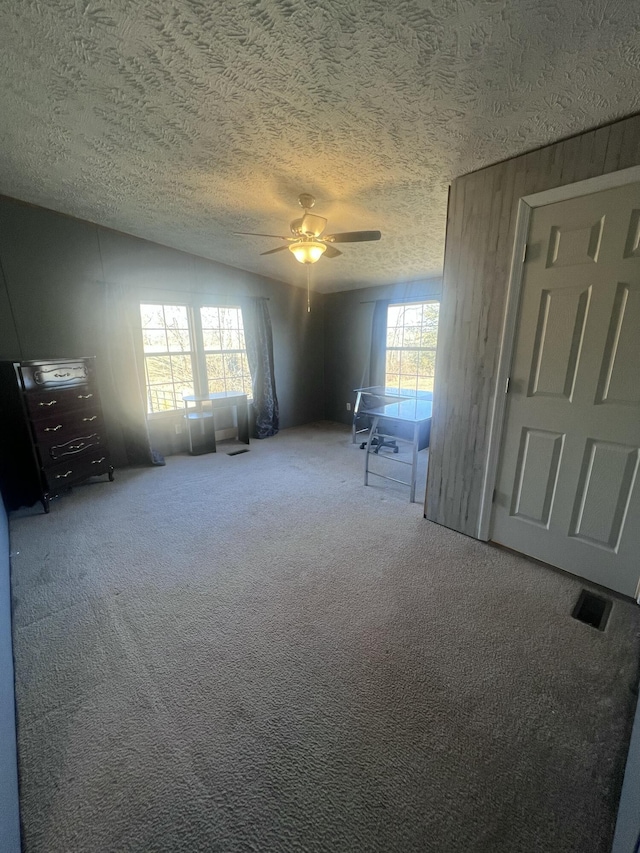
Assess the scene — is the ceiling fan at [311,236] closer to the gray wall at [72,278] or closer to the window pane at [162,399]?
the gray wall at [72,278]

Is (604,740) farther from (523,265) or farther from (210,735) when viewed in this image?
(523,265)

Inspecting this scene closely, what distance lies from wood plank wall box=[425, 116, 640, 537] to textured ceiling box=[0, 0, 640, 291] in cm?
9

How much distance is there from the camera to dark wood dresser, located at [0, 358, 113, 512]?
270 centimetres

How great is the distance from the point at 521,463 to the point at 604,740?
131 cm

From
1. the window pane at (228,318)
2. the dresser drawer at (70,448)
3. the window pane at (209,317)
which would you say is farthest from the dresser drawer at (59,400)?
the window pane at (228,318)

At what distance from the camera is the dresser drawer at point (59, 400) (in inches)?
107

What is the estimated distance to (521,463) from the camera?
2.12 meters

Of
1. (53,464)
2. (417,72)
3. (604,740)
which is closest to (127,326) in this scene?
(53,464)

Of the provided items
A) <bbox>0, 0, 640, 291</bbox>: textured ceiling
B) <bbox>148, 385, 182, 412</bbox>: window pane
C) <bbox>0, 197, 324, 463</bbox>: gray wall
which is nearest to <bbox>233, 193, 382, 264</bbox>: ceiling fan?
<bbox>0, 0, 640, 291</bbox>: textured ceiling

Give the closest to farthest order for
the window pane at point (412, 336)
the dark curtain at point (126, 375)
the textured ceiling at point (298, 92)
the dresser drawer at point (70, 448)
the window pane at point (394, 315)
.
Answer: the textured ceiling at point (298, 92) < the dresser drawer at point (70, 448) < the dark curtain at point (126, 375) < the window pane at point (412, 336) < the window pane at point (394, 315)

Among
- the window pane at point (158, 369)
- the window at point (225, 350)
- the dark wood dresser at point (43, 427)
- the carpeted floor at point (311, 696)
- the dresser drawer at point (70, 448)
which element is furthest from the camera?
the window at point (225, 350)

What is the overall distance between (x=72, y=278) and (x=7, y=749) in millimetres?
3632

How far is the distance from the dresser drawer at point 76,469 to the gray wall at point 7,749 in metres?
1.44

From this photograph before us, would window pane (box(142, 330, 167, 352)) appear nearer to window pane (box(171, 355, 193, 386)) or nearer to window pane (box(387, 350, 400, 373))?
window pane (box(171, 355, 193, 386))
